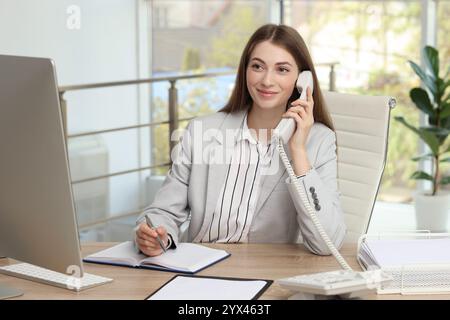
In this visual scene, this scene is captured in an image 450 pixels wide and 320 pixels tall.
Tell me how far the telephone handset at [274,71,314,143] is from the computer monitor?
67 centimetres

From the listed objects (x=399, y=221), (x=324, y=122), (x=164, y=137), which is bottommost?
(x=399, y=221)

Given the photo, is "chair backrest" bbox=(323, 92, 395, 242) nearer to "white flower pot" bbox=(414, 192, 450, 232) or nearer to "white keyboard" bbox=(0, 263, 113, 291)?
"white keyboard" bbox=(0, 263, 113, 291)

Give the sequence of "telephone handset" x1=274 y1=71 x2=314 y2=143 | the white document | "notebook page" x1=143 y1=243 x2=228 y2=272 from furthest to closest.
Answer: "telephone handset" x1=274 y1=71 x2=314 y2=143 < "notebook page" x1=143 y1=243 x2=228 y2=272 < the white document

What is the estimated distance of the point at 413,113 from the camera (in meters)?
5.21

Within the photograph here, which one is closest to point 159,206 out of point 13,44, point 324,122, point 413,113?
point 324,122

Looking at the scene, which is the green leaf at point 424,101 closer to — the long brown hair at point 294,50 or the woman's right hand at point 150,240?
the long brown hair at point 294,50

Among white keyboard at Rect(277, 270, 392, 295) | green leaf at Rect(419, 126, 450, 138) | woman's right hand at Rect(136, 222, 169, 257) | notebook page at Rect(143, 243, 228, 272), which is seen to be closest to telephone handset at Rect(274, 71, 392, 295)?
white keyboard at Rect(277, 270, 392, 295)

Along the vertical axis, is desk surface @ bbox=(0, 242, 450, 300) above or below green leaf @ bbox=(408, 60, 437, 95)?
below

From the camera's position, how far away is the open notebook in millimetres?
1836

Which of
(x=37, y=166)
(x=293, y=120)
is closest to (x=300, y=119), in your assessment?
(x=293, y=120)

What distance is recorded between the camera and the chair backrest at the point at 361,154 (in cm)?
239

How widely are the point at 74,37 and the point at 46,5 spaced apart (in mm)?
318

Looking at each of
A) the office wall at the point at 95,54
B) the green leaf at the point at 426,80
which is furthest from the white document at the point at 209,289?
the green leaf at the point at 426,80
